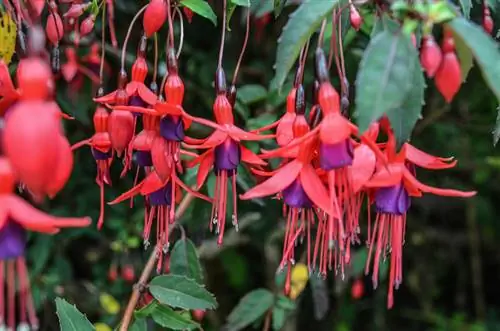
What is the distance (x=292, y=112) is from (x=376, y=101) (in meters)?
0.26

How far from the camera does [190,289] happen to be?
1.00m

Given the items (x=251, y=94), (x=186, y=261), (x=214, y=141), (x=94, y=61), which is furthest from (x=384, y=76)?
(x=94, y=61)

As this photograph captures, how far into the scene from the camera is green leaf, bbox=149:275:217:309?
0.99 meters

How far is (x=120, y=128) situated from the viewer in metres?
A: 0.82

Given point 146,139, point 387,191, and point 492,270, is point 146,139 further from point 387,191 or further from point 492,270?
point 492,270

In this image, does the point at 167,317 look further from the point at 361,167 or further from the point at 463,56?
the point at 463,56

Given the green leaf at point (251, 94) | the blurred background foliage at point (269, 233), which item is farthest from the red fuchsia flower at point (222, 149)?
the green leaf at point (251, 94)

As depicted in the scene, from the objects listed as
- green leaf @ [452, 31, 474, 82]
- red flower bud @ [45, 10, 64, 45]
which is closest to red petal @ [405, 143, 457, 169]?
green leaf @ [452, 31, 474, 82]

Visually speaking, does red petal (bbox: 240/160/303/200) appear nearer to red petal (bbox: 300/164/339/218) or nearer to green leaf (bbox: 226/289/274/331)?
red petal (bbox: 300/164/339/218)

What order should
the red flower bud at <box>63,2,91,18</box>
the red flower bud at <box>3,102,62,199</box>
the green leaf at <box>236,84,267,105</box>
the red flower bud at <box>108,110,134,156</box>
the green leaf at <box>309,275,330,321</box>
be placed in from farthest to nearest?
1. the green leaf at <box>309,275,330,321</box>
2. the green leaf at <box>236,84,267,105</box>
3. the red flower bud at <box>63,2,91,18</box>
4. the red flower bud at <box>108,110,134,156</box>
5. the red flower bud at <box>3,102,62,199</box>

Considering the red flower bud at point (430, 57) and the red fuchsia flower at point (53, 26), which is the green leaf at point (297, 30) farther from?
the red fuchsia flower at point (53, 26)

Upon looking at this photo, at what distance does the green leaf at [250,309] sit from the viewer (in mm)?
1359

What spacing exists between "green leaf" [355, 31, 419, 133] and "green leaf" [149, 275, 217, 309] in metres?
0.46

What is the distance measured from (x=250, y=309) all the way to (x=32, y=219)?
2.91 feet
